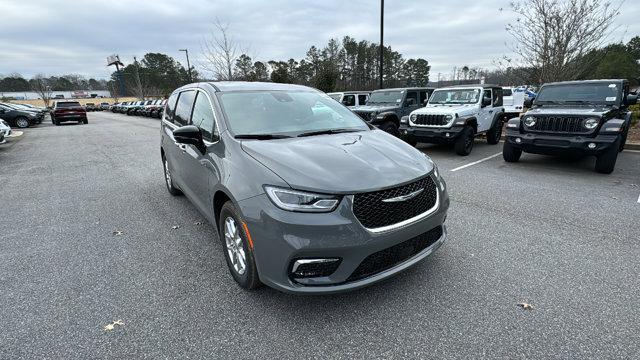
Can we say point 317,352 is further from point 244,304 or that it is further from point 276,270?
point 244,304

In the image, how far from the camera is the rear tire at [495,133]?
1048 cm

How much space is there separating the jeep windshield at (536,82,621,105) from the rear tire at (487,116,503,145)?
237 centimetres

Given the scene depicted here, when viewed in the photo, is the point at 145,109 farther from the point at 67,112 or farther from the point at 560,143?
the point at 560,143

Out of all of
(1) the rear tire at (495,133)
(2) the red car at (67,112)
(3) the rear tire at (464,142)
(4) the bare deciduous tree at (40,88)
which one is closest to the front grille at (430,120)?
(3) the rear tire at (464,142)

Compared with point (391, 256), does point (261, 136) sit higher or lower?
higher

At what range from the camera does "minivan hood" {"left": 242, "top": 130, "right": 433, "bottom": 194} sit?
94.3 inches

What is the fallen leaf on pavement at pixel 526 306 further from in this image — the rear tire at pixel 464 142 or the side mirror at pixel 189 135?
the rear tire at pixel 464 142

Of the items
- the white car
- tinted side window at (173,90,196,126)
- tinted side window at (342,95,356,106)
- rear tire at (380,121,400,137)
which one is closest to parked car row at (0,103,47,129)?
the white car

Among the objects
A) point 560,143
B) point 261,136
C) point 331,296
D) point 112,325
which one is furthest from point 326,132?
point 560,143

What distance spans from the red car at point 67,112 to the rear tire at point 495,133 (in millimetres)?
26926

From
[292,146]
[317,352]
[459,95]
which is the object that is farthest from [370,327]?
[459,95]

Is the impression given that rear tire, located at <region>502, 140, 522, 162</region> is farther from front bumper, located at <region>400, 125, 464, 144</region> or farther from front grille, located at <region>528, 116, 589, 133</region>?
front bumper, located at <region>400, 125, 464, 144</region>

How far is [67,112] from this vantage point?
24.5 m

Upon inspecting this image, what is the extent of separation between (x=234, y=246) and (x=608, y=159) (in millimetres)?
7039
